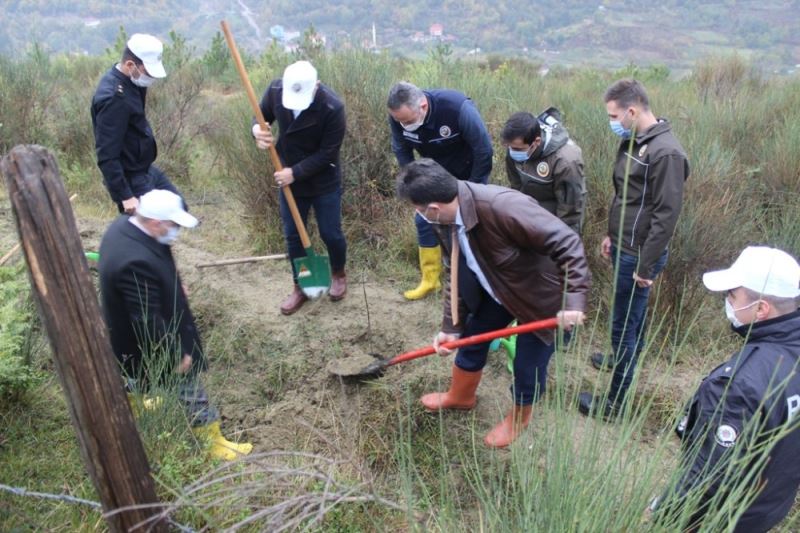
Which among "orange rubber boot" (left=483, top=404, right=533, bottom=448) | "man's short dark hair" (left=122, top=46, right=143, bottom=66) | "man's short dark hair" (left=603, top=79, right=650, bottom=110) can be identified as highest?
"man's short dark hair" (left=122, top=46, right=143, bottom=66)

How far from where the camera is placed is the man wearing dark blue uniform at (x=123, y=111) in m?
3.66

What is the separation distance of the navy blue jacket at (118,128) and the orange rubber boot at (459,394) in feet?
8.00

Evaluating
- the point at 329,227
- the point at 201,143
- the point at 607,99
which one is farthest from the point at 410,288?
the point at 201,143

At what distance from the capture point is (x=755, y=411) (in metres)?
1.66

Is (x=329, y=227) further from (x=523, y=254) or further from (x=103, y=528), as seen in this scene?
(x=103, y=528)

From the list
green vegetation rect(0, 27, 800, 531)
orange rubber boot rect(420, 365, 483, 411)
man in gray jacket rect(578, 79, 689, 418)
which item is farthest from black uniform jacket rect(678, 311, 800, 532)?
orange rubber boot rect(420, 365, 483, 411)

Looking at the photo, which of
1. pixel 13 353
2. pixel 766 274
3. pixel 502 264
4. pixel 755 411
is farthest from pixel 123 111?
pixel 755 411

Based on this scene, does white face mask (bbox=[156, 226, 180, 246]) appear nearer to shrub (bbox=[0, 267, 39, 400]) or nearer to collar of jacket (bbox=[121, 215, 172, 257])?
collar of jacket (bbox=[121, 215, 172, 257])

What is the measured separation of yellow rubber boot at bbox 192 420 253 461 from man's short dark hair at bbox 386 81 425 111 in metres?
2.26

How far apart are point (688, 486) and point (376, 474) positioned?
1683 millimetres

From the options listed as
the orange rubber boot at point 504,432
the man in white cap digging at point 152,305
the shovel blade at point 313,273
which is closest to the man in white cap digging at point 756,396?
the orange rubber boot at point 504,432

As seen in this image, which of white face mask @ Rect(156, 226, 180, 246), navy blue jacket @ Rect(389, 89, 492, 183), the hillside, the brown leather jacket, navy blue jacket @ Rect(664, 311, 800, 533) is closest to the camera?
navy blue jacket @ Rect(664, 311, 800, 533)

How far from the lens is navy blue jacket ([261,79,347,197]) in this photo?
3.84 meters

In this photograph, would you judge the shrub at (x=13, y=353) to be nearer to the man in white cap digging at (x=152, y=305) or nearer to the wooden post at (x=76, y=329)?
the man in white cap digging at (x=152, y=305)
